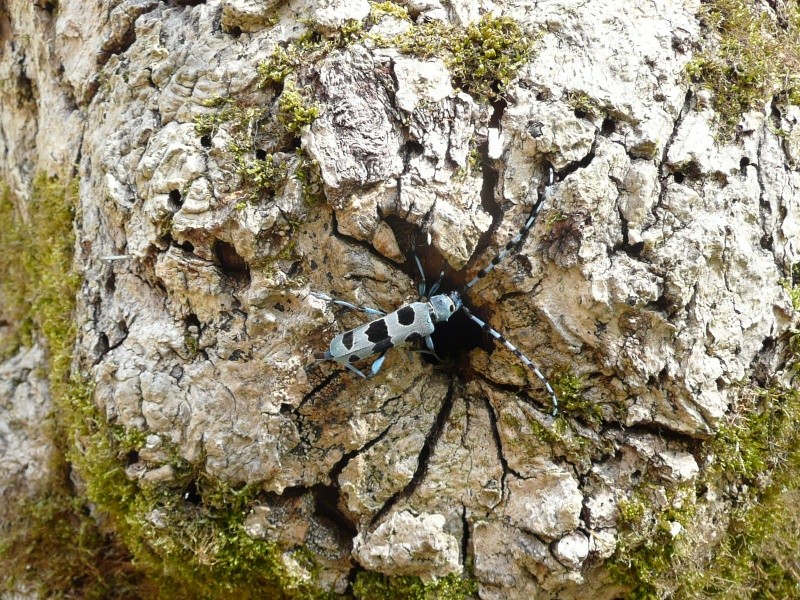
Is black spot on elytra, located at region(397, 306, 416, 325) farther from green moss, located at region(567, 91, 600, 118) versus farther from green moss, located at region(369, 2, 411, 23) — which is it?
green moss, located at region(369, 2, 411, 23)

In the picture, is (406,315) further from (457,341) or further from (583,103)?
(583,103)

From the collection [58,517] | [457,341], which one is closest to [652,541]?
[457,341]

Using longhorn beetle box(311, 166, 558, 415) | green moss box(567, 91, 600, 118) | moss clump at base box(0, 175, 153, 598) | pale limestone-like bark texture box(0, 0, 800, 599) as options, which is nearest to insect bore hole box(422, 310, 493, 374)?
pale limestone-like bark texture box(0, 0, 800, 599)

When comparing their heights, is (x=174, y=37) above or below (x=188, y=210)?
above

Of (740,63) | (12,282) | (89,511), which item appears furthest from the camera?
(12,282)

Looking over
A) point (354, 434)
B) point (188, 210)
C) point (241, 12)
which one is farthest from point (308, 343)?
point (241, 12)

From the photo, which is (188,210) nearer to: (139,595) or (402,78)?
(402,78)
